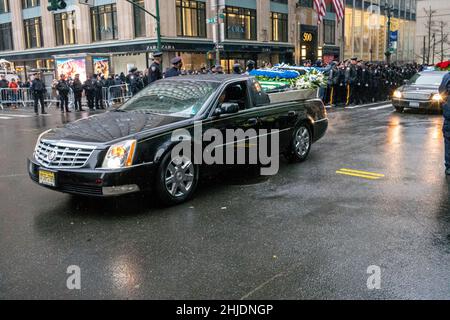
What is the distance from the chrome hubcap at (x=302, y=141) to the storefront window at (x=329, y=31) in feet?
145

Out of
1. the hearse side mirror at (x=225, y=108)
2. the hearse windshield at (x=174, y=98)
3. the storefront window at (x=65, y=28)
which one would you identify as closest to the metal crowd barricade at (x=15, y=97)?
the storefront window at (x=65, y=28)

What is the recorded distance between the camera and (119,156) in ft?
17.8

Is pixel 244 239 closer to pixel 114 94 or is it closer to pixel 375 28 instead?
pixel 114 94

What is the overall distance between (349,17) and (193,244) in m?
56.1

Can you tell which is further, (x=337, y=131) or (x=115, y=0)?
(x=115, y=0)

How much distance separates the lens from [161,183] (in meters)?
5.73

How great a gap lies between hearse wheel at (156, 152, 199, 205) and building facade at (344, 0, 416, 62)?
52478mm

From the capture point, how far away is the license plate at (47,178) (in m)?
5.53

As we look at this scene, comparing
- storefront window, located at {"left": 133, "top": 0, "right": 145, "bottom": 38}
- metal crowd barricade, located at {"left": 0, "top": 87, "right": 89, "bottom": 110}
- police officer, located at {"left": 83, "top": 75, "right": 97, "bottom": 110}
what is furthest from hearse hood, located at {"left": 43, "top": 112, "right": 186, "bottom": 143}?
storefront window, located at {"left": 133, "top": 0, "right": 145, "bottom": 38}

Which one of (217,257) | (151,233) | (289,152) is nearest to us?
(217,257)

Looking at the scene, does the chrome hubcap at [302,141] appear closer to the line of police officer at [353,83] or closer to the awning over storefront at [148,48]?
the line of police officer at [353,83]

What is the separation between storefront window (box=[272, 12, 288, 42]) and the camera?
4238 centimetres
